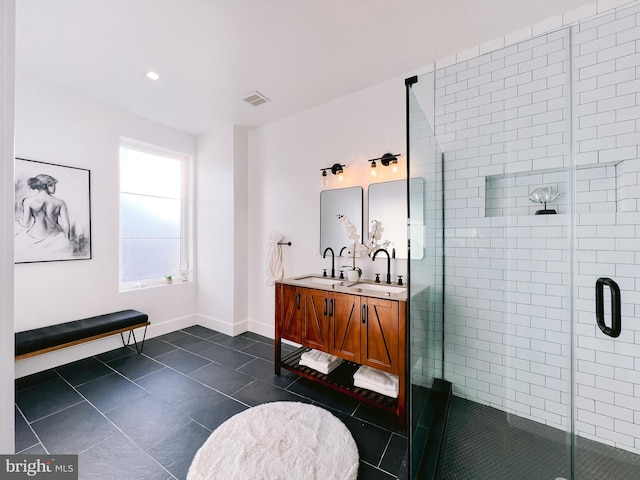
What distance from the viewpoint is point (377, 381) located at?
2.08 m

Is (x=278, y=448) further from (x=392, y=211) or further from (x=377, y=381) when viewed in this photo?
(x=392, y=211)

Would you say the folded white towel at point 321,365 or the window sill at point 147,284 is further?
the window sill at point 147,284

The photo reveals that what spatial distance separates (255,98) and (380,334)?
8.91ft

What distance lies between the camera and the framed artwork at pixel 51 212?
255 centimetres

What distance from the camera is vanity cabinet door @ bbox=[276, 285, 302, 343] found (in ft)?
8.14

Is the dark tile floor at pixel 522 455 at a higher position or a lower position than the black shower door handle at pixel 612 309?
lower

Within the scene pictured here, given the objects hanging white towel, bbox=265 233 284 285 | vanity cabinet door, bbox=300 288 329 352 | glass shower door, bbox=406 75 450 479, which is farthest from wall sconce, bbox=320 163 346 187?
vanity cabinet door, bbox=300 288 329 352

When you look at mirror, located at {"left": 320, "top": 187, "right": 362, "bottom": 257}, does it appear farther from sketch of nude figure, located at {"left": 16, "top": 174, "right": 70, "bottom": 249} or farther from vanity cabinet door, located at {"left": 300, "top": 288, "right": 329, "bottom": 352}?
sketch of nude figure, located at {"left": 16, "top": 174, "right": 70, "bottom": 249}

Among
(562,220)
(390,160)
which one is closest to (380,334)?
(562,220)

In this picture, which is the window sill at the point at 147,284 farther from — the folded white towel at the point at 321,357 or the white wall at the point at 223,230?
the folded white towel at the point at 321,357

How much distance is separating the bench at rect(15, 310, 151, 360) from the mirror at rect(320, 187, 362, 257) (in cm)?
227

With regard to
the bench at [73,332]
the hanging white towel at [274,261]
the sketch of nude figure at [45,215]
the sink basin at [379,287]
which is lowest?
the bench at [73,332]

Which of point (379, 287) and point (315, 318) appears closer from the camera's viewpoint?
point (315, 318)

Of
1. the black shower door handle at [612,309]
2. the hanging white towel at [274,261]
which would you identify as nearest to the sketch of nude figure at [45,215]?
the hanging white towel at [274,261]
